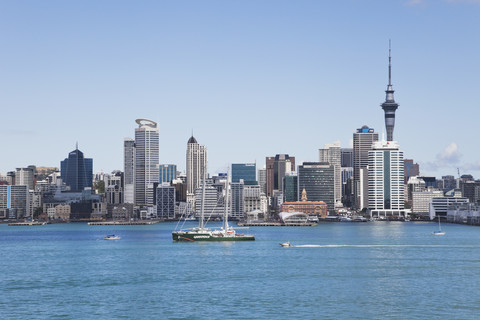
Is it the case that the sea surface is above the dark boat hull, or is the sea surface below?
below

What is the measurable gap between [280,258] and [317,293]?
3606 centimetres

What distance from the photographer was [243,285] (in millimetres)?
75938

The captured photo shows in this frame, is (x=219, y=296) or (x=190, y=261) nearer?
(x=219, y=296)

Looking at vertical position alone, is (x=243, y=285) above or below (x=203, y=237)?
below

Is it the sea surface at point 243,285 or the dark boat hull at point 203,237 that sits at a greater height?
the dark boat hull at point 203,237

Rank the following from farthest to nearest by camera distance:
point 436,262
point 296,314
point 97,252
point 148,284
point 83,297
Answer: point 97,252
point 436,262
point 148,284
point 83,297
point 296,314

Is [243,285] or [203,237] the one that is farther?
[203,237]

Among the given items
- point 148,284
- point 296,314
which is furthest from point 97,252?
point 296,314

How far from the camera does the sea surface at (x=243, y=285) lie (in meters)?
61.3

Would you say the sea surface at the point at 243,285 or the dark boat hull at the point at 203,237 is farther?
the dark boat hull at the point at 203,237

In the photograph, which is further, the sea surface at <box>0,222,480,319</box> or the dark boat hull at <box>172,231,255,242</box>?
the dark boat hull at <box>172,231,255,242</box>

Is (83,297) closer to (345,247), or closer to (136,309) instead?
(136,309)

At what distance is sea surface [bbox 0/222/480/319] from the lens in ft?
201

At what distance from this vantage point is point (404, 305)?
2496 inches
